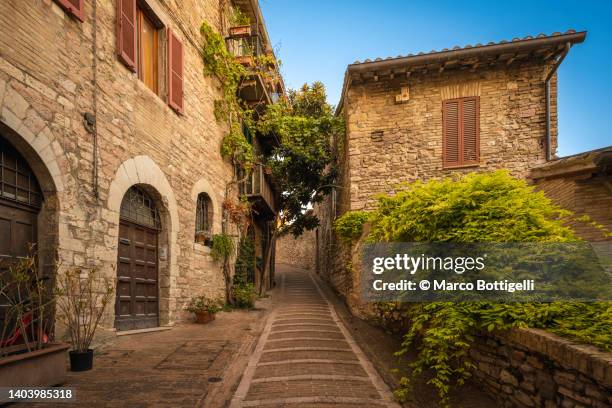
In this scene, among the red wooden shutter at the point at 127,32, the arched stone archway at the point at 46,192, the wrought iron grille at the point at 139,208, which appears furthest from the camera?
the wrought iron grille at the point at 139,208

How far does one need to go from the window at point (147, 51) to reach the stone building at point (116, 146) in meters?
0.03

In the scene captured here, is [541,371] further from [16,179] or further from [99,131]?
[99,131]

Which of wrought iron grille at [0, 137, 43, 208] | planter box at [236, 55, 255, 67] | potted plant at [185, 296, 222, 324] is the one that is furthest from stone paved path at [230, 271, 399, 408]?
planter box at [236, 55, 255, 67]

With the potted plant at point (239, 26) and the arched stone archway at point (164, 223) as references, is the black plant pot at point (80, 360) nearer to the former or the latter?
the arched stone archway at point (164, 223)

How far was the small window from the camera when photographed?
29.4 ft

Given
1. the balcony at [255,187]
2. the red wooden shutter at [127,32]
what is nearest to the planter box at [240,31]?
the balcony at [255,187]

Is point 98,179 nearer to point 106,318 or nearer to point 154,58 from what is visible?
point 106,318

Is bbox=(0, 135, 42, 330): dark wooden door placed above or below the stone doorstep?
above

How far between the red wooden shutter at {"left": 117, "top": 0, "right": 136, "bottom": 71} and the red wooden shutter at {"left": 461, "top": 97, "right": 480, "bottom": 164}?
8389 millimetres

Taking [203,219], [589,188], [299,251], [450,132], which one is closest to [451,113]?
[450,132]

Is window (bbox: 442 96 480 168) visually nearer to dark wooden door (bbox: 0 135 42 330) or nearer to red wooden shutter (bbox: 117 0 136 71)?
red wooden shutter (bbox: 117 0 136 71)

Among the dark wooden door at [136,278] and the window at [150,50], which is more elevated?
the window at [150,50]

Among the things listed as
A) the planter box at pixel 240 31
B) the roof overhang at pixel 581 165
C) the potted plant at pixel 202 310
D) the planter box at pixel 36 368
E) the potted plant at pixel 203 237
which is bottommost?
the potted plant at pixel 202 310

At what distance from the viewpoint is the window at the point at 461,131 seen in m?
9.98
